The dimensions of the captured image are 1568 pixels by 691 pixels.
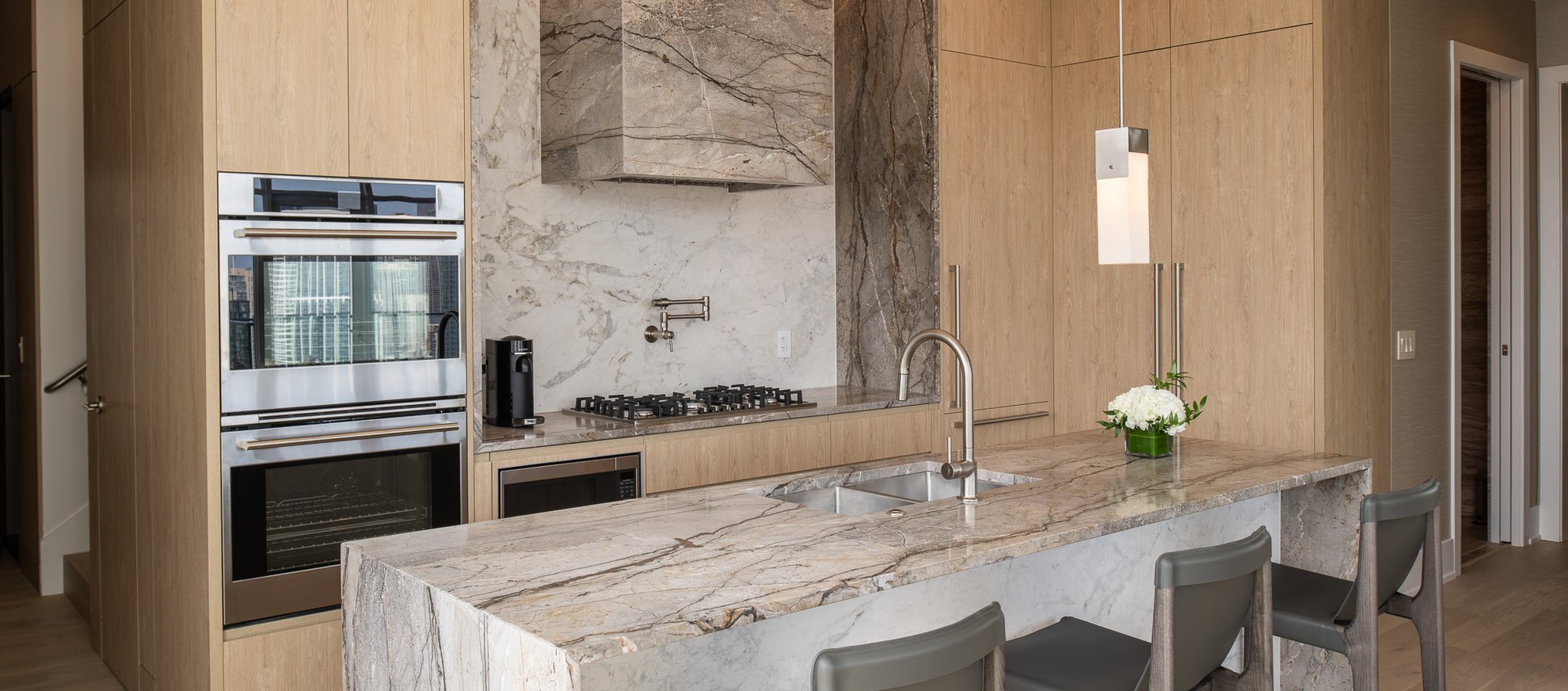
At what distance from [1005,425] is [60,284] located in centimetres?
420

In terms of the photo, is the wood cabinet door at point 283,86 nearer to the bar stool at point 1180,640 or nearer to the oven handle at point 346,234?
the oven handle at point 346,234

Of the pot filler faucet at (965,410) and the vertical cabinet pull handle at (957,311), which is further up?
the vertical cabinet pull handle at (957,311)

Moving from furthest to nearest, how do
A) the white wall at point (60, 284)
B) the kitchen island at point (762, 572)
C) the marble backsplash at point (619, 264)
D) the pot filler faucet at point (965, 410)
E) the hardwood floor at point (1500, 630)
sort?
1. the white wall at point (60, 284)
2. the marble backsplash at point (619, 264)
3. the hardwood floor at point (1500, 630)
4. the pot filler faucet at point (965, 410)
5. the kitchen island at point (762, 572)

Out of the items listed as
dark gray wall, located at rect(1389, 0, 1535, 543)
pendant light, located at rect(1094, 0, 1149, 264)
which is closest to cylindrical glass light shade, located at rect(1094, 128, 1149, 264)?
pendant light, located at rect(1094, 0, 1149, 264)

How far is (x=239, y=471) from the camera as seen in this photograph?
298cm

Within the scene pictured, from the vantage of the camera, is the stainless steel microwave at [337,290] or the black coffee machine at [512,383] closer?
the stainless steel microwave at [337,290]

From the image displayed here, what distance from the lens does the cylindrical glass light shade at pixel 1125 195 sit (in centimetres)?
279

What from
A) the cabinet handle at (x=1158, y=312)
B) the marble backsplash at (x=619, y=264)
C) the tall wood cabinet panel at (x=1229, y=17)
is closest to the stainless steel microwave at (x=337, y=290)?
the marble backsplash at (x=619, y=264)

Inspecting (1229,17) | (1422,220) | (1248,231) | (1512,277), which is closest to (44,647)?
(1248,231)

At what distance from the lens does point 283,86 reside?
3.01 metres

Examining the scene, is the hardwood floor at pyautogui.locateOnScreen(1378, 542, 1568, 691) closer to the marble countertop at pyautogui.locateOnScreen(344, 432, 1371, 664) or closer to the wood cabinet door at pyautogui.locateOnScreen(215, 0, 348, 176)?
the marble countertop at pyautogui.locateOnScreen(344, 432, 1371, 664)

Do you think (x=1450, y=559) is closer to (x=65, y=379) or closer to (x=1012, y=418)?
(x=1012, y=418)

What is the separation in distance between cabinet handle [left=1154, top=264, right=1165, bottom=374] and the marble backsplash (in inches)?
55.1

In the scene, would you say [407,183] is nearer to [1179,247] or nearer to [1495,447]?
[1179,247]
